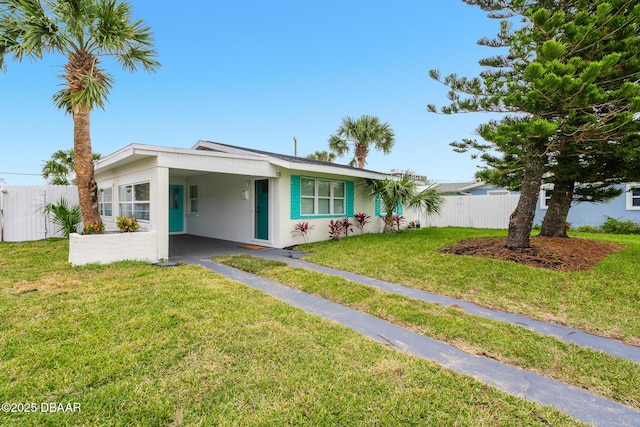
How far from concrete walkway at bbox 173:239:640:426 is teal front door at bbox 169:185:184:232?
9.08 meters

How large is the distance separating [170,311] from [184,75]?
14346 millimetres

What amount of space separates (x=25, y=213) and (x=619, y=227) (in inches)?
940

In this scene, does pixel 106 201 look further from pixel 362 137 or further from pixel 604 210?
pixel 604 210

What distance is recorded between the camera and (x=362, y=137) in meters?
20.3

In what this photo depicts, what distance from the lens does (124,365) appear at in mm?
2621

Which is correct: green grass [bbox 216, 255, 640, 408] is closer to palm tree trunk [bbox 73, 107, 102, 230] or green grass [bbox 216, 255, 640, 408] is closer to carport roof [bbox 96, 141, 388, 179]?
carport roof [bbox 96, 141, 388, 179]

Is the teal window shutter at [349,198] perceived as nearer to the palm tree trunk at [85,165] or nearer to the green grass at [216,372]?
the green grass at [216,372]

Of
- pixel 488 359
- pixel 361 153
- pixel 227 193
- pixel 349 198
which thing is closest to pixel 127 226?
pixel 227 193

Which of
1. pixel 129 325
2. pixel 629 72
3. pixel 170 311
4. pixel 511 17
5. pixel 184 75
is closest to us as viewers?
pixel 129 325

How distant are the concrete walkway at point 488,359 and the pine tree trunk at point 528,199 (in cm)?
371

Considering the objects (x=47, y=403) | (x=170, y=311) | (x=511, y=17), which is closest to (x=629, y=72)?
(x=511, y=17)

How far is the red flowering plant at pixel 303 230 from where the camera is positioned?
9.64 meters

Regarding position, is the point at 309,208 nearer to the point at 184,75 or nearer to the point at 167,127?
the point at 184,75

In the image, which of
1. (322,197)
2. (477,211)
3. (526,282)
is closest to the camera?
(526,282)
